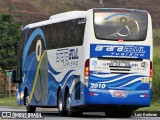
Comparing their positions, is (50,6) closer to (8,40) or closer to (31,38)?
(8,40)

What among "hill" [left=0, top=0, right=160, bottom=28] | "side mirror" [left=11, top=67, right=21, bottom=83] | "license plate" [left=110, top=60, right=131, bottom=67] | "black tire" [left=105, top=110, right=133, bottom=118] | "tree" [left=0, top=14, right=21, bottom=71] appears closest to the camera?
"license plate" [left=110, top=60, right=131, bottom=67]

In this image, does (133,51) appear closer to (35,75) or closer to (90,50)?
(90,50)

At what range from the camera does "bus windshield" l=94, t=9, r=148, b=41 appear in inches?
1073

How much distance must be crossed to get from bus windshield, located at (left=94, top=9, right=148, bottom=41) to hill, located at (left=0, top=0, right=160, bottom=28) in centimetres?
9661

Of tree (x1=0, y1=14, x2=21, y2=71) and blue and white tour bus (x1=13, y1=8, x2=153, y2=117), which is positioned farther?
tree (x1=0, y1=14, x2=21, y2=71)

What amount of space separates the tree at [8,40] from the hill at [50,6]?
54793 mm

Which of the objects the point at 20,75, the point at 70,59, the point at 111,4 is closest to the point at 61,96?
the point at 70,59

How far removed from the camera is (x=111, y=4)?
144 metres

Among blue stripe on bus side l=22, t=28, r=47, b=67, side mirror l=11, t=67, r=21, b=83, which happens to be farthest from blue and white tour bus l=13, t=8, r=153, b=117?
side mirror l=11, t=67, r=21, b=83

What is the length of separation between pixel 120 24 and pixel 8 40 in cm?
4165

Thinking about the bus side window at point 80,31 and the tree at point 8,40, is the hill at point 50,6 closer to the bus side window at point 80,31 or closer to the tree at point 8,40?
the tree at point 8,40

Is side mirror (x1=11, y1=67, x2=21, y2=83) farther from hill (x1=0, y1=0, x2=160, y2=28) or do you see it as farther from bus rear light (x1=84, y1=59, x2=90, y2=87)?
hill (x1=0, y1=0, x2=160, y2=28)

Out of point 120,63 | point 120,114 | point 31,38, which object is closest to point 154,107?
point 120,114

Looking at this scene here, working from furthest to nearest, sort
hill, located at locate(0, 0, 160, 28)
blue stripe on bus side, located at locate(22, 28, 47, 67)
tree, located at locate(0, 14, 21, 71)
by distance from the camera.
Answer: hill, located at locate(0, 0, 160, 28) → tree, located at locate(0, 14, 21, 71) → blue stripe on bus side, located at locate(22, 28, 47, 67)
